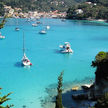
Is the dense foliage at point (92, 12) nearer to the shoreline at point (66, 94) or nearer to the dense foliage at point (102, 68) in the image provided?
the shoreline at point (66, 94)

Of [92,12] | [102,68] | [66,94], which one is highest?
[92,12]

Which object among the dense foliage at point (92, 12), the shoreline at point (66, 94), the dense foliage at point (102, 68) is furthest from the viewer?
the dense foliage at point (92, 12)

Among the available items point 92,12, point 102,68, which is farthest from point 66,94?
point 92,12

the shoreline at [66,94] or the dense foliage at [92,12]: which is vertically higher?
the dense foliage at [92,12]

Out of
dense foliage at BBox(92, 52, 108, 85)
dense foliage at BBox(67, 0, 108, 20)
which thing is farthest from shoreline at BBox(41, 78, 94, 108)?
dense foliage at BBox(67, 0, 108, 20)

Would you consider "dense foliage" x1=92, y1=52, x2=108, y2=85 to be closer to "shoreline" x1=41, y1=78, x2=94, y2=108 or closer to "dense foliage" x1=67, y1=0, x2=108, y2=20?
"shoreline" x1=41, y1=78, x2=94, y2=108

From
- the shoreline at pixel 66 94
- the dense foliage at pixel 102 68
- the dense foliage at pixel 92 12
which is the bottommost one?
the shoreline at pixel 66 94

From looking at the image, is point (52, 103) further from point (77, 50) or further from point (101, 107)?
point (77, 50)

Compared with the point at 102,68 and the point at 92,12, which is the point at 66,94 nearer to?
the point at 102,68

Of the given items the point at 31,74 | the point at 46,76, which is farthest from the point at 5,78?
the point at 46,76

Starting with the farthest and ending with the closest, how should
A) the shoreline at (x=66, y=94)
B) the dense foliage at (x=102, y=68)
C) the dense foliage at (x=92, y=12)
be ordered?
the dense foliage at (x=92, y=12) → the shoreline at (x=66, y=94) → the dense foliage at (x=102, y=68)

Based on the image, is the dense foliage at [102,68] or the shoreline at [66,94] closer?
the dense foliage at [102,68]

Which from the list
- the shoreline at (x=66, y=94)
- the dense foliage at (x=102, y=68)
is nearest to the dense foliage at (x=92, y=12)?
the shoreline at (x=66, y=94)
